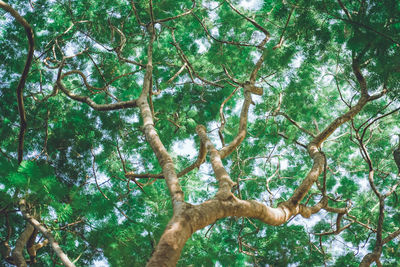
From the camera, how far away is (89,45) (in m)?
5.94

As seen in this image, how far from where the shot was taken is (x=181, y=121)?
5.77 metres

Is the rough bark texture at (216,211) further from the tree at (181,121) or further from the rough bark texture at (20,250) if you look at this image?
the rough bark texture at (20,250)

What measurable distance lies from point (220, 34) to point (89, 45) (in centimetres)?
267

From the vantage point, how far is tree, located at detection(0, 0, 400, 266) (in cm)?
359

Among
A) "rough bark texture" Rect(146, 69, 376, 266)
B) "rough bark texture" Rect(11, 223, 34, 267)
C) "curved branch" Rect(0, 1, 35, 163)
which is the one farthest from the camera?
"rough bark texture" Rect(11, 223, 34, 267)

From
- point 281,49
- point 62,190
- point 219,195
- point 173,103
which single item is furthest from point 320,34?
point 173,103

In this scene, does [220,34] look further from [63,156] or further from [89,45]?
[63,156]

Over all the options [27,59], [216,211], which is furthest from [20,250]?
[216,211]

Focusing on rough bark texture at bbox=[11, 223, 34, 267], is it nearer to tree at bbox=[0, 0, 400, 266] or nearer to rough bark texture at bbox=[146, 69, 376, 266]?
tree at bbox=[0, 0, 400, 266]

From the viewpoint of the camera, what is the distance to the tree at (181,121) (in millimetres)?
3592

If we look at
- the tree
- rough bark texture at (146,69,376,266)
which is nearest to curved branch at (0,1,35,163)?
the tree

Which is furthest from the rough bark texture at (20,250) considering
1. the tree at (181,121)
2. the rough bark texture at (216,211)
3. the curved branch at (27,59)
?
the rough bark texture at (216,211)

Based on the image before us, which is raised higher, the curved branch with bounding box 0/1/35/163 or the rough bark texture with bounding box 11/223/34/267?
the curved branch with bounding box 0/1/35/163

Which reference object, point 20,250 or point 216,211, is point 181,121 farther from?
point 216,211
